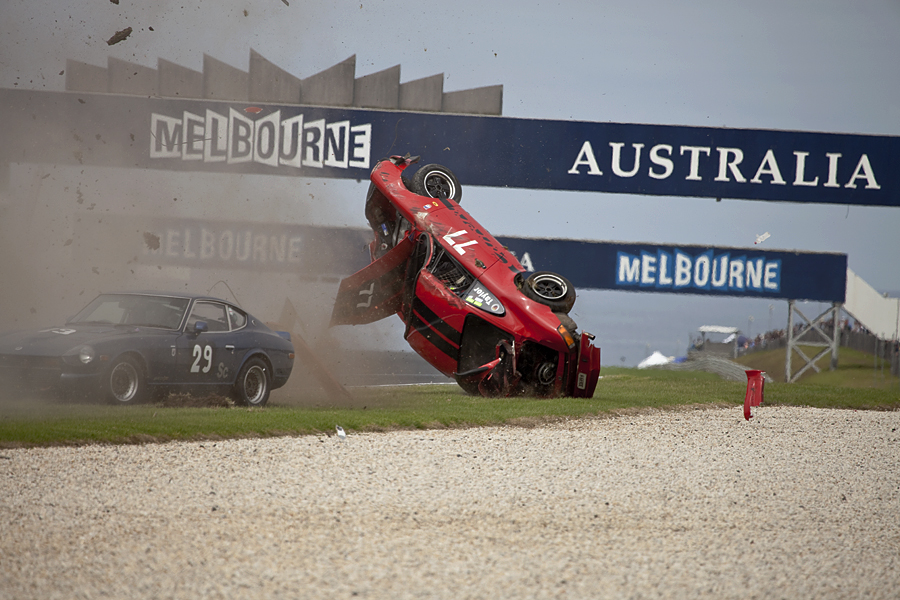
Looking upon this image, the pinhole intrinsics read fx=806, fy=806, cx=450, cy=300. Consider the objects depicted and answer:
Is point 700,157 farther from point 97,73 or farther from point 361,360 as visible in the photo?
point 97,73

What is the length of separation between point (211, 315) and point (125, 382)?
5.79 feet

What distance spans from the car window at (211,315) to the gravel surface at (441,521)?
340cm

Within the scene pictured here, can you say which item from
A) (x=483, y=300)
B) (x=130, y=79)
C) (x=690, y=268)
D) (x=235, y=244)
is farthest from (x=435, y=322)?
(x=130, y=79)

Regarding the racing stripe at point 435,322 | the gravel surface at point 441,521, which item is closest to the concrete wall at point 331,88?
the racing stripe at point 435,322

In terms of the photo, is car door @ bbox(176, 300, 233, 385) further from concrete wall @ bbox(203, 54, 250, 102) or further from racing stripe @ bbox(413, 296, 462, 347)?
concrete wall @ bbox(203, 54, 250, 102)

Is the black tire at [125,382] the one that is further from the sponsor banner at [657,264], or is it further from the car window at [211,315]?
the sponsor banner at [657,264]

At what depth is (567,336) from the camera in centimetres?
1265

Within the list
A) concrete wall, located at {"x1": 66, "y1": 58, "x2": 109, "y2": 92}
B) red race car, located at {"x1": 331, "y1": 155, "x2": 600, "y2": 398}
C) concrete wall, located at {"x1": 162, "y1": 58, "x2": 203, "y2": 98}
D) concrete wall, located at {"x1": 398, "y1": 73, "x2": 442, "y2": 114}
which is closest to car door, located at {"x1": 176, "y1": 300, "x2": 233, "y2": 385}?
red race car, located at {"x1": 331, "y1": 155, "x2": 600, "y2": 398}

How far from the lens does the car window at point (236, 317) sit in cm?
1122

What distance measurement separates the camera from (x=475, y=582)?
4.07 m

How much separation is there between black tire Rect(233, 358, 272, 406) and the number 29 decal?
1.78ft

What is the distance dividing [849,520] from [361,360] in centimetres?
1113

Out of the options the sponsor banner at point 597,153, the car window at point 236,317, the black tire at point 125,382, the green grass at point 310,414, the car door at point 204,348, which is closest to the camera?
the green grass at point 310,414

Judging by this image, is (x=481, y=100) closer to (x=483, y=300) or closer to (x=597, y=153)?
(x=597, y=153)
